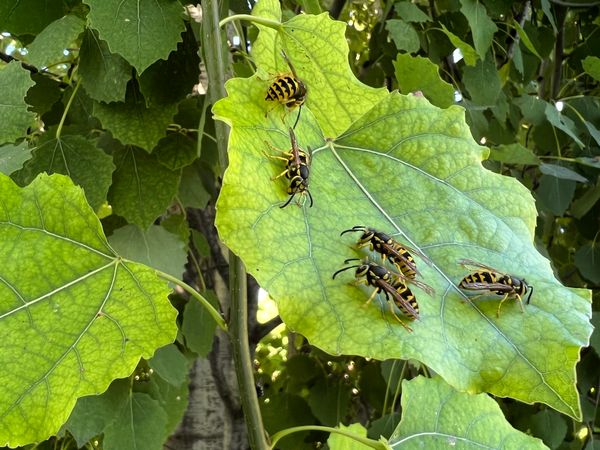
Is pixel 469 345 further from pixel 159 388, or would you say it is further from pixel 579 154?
pixel 579 154

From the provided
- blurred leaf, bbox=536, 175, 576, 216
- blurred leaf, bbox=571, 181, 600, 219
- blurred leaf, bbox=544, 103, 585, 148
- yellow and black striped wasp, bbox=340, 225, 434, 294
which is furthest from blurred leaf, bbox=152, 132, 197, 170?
blurred leaf, bbox=571, 181, 600, 219

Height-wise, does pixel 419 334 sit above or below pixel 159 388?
above

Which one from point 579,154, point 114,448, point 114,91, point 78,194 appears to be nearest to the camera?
point 78,194

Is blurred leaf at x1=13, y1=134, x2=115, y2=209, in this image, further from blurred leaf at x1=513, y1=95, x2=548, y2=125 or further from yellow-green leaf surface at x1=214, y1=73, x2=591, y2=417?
blurred leaf at x1=513, y1=95, x2=548, y2=125

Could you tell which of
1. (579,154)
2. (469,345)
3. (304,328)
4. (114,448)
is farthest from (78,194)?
(579,154)

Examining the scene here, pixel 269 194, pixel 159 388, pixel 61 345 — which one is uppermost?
pixel 269 194

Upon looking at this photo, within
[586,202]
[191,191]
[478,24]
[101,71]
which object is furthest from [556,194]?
[101,71]
